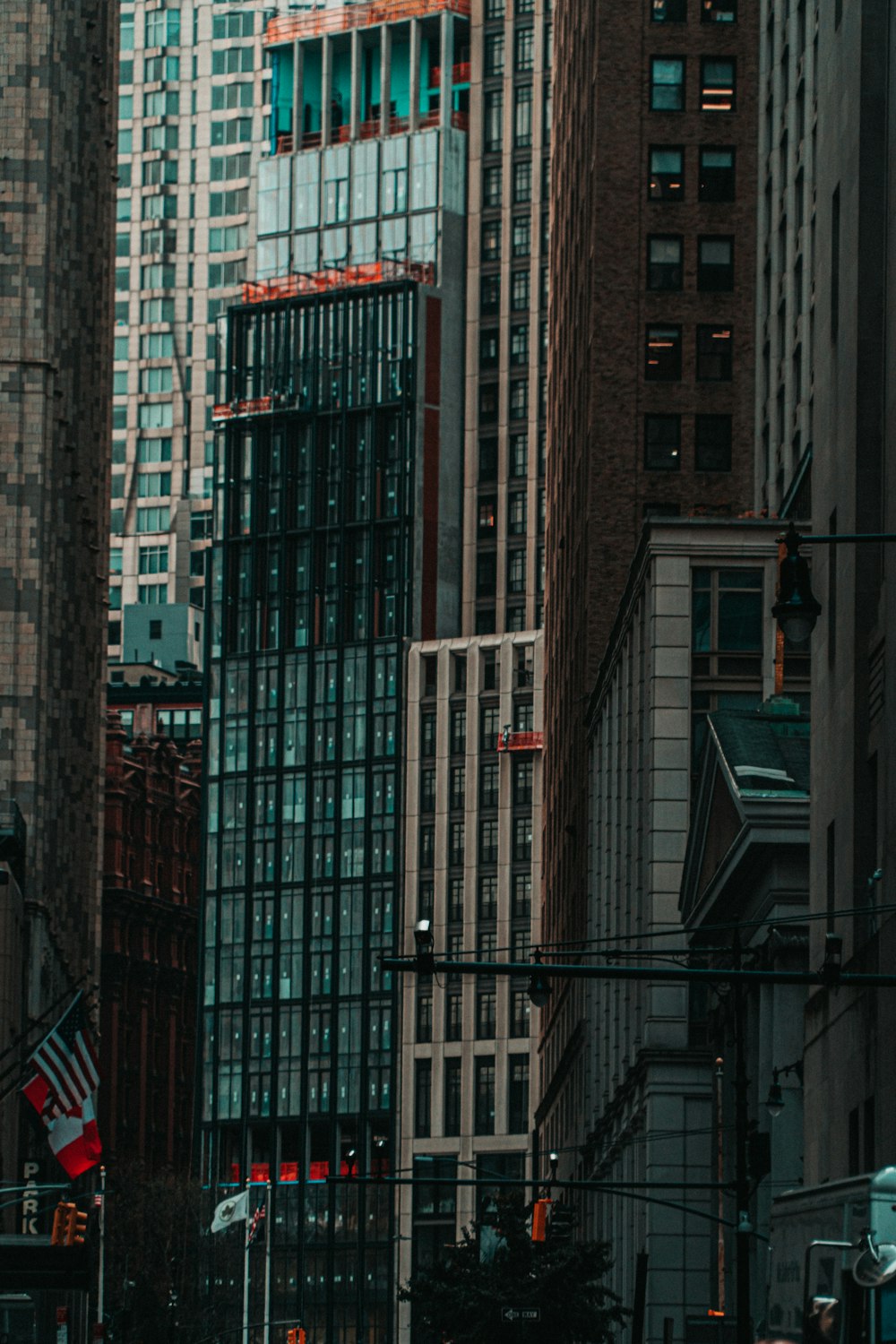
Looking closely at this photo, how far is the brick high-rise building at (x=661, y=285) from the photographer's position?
117625 millimetres

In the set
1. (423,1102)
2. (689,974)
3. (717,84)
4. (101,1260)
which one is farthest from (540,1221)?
(423,1102)

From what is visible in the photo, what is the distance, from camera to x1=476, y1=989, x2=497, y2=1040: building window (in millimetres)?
197750

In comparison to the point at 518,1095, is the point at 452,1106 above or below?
below

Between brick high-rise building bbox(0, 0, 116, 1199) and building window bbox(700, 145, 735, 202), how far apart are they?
37.2 metres

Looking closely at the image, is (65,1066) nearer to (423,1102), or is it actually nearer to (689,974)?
(689,974)

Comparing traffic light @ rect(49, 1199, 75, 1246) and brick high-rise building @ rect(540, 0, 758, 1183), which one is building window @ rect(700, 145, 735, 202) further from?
traffic light @ rect(49, 1199, 75, 1246)

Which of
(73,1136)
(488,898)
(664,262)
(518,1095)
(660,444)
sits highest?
(664,262)

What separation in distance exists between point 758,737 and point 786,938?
9.04 m

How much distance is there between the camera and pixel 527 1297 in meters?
82.8

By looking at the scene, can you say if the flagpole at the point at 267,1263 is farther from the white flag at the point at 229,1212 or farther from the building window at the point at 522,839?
the building window at the point at 522,839

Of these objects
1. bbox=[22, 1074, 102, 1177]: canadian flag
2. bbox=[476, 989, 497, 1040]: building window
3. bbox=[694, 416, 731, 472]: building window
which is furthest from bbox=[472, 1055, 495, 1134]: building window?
bbox=[22, 1074, 102, 1177]: canadian flag

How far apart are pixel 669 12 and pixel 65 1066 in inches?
1870

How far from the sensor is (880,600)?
4956 centimetres

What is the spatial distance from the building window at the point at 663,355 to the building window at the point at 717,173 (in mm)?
5292
